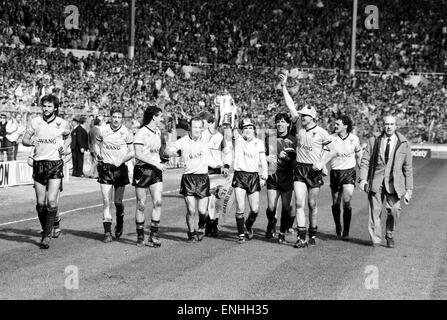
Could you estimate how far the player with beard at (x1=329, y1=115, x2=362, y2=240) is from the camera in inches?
545

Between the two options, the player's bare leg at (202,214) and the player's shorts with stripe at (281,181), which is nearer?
the player's bare leg at (202,214)

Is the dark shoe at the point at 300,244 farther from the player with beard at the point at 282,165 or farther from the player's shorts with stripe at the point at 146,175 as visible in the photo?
the player's shorts with stripe at the point at 146,175

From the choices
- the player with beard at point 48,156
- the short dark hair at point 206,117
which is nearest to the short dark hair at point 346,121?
the short dark hair at point 206,117

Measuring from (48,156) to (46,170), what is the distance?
0.72 ft

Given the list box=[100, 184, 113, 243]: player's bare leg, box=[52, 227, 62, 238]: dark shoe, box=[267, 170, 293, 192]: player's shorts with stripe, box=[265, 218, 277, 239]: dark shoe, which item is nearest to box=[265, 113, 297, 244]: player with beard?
box=[267, 170, 293, 192]: player's shorts with stripe

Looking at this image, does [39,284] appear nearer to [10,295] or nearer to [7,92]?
[10,295]

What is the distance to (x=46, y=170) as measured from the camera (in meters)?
12.1

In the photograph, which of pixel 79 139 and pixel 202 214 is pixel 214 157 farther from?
pixel 79 139

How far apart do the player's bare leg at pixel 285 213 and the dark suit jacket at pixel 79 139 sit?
14.5 metres

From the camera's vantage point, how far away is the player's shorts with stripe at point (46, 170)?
1214 centimetres

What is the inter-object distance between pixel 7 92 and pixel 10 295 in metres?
23.6

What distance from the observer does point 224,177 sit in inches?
551

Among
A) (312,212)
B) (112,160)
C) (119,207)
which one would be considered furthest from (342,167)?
(112,160)

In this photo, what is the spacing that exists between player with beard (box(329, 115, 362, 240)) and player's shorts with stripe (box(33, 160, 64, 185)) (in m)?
4.75
